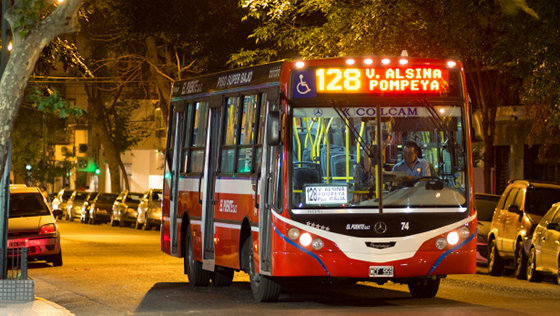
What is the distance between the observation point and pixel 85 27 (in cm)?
4366

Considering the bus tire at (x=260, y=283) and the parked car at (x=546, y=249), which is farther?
the parked car at (x=546, y=249)

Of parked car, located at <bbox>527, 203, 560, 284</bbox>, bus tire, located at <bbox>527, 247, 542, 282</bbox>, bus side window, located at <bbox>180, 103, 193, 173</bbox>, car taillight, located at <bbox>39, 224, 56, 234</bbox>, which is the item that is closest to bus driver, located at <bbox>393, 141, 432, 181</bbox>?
bus side window, located at <bbox>180, 103, 193, 173</bbox>

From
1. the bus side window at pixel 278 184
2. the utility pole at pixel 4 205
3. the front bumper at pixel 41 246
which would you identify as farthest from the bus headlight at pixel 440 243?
the front bumper at pixel 41 246

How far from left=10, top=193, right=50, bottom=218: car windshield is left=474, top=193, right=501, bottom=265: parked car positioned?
8.89 metres

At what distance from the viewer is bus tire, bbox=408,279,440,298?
522 inches

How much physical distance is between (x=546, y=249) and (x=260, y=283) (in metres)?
5.80

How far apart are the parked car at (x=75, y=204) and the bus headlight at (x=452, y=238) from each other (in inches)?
1596

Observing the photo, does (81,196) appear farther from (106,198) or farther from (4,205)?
(4,205)

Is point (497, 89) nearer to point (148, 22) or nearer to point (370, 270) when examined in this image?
point (148, 22)

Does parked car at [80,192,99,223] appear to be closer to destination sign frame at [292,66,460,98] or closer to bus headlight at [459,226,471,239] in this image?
destination sign frame at [292,66,460,98]

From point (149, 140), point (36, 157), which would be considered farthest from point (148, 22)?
point (36, 157)

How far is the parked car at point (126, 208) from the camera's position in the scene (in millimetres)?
41719

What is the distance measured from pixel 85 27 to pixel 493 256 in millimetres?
27955

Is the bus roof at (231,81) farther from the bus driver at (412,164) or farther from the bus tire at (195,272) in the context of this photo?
the bus tire at (195,272)
